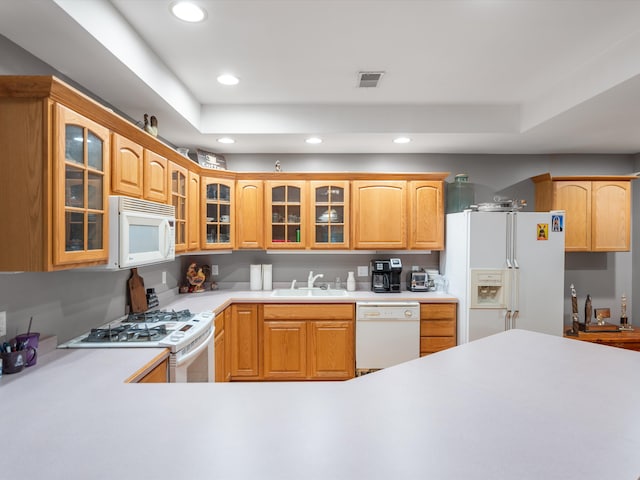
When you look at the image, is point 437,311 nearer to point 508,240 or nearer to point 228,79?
point 508,240

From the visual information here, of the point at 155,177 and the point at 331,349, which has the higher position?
the point at 155,177

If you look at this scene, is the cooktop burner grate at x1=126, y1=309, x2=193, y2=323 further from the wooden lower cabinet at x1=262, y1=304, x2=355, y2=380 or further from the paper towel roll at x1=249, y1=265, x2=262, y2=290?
the paper towel roll at x1=249, y1=265, x2=262, y2=290

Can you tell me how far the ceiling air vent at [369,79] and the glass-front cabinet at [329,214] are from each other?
115cm

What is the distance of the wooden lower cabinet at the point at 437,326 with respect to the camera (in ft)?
11.1

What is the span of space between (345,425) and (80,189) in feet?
5.08

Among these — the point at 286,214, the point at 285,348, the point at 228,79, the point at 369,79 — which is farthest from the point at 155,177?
the point at 285,348

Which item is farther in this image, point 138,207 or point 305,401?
point 138,207

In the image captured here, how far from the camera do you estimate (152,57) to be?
7.17 feet

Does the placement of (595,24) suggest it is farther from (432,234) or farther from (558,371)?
(432,234)

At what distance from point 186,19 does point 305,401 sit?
197 cm

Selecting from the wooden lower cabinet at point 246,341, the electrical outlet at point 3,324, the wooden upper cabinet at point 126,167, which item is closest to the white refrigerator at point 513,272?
the wooden lower cabinet at point 246,341

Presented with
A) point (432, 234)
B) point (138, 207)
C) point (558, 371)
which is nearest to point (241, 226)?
point (138, 207)

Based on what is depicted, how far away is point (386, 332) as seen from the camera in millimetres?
3328

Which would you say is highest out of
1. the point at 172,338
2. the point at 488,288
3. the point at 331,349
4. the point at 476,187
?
the point at 476,187
